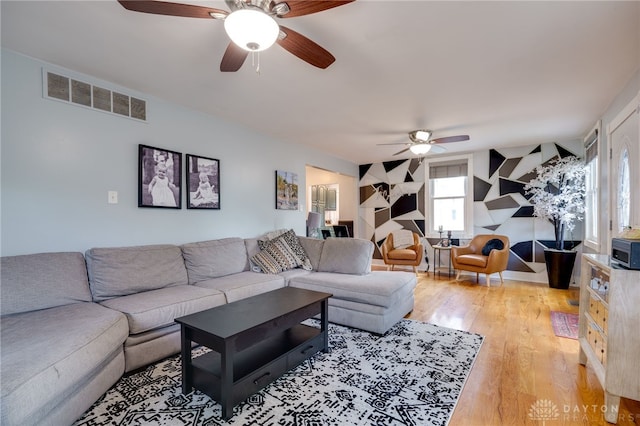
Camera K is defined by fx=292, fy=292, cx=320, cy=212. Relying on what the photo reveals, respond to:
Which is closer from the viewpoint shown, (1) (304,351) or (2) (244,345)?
(2) (244,345)

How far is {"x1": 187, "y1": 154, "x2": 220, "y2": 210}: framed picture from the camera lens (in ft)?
11.2

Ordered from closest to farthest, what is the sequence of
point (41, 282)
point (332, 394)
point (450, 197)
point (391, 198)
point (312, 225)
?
1. point (332, 394)
2. point (41, 282)
3. point (312, 225)
4. point (450, 197)
5. point (391, 198)

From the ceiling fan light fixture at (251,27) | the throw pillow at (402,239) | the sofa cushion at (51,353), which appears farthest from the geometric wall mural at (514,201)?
the sofa cushion at (51,353)

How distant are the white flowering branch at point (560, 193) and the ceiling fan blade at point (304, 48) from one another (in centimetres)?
458

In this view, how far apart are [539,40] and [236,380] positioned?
9.90 ft

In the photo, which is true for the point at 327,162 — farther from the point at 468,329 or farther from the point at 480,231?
the point at 468,329

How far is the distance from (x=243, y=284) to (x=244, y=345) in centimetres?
119

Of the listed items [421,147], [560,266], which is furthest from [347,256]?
[560,266]

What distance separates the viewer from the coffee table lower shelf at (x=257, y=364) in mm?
1733

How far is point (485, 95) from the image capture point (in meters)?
3.01

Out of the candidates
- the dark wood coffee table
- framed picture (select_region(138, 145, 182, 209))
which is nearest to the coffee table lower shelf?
the dark wood coffee table

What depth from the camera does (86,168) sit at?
262 cm

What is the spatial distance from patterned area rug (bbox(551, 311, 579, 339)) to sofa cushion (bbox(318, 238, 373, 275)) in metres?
1.98

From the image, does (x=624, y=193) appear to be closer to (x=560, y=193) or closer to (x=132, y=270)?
(x=560, y=193)
